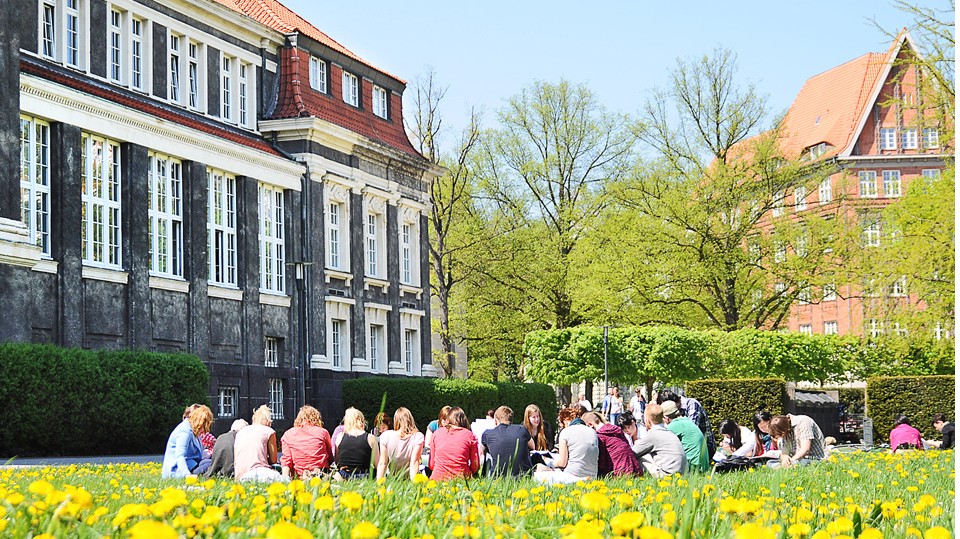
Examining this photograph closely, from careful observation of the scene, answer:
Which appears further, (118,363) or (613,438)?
(118,363)

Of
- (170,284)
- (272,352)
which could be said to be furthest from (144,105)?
(272,352)

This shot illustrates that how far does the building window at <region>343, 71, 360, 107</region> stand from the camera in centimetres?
4441

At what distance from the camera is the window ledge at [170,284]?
34281 millimetres

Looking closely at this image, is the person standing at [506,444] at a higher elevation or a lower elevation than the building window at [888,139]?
lower

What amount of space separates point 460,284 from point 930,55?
1316 inches

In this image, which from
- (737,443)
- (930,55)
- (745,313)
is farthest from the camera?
(745,313)

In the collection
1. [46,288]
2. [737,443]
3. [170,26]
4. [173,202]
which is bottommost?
[737,443]

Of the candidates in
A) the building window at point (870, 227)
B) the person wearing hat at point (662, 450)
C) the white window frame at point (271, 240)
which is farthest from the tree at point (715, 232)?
the person wearing hat at point (662, 450)

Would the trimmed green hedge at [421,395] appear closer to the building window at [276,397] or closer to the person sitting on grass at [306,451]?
the building window at [276,397]

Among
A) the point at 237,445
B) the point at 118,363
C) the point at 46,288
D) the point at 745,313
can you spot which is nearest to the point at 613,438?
the point at 237,445

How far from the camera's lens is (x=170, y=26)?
3628 centimetres

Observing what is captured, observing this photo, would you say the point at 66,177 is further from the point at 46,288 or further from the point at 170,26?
the point at 170,26

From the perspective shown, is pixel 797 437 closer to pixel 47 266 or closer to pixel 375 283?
pixel 47 266

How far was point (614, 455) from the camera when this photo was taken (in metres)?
15.5
